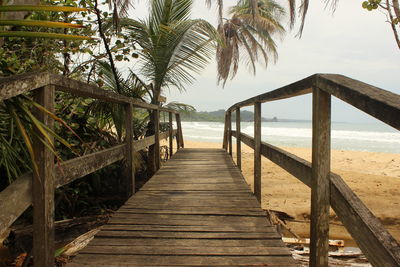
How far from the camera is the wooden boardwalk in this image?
1.65 metres

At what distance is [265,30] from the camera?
731 inches

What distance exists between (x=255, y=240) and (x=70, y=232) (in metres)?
2.15

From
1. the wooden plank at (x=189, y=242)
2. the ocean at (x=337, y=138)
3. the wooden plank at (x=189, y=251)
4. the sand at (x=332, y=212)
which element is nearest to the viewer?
the wooden plank at (x=189, y=251)

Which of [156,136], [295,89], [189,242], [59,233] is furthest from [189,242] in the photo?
[156,136]

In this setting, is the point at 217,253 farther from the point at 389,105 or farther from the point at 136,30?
the point at 136,30

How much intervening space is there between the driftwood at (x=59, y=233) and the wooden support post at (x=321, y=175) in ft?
8.18

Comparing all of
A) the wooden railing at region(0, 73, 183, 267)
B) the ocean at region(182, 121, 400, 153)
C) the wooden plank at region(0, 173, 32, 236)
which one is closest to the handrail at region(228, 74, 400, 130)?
the wooden railing at region(0, 73, 183, 267)

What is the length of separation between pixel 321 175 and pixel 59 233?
2.72 meters

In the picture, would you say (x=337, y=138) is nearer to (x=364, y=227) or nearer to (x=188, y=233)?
(x=188, y=233)

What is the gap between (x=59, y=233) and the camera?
10.1 ft

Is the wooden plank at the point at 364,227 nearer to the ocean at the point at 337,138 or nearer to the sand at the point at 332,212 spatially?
the sand at the point at 332,212

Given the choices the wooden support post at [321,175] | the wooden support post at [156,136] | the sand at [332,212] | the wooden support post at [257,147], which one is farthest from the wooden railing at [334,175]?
the wooden support post at [156,136]

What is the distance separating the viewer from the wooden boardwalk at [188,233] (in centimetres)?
165

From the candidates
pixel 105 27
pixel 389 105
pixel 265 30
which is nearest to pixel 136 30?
pixel 105 27
